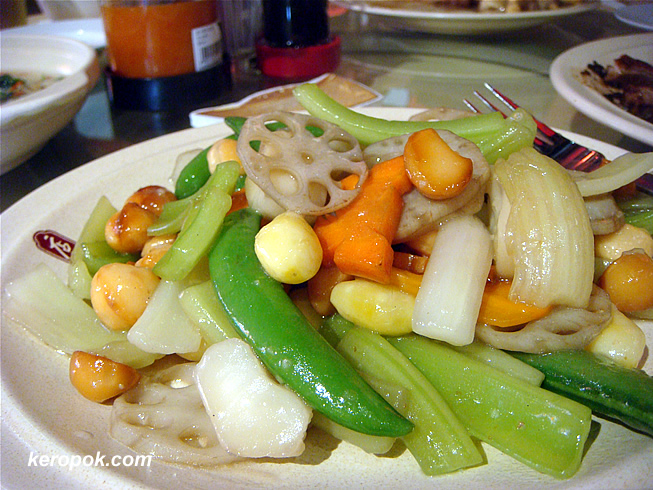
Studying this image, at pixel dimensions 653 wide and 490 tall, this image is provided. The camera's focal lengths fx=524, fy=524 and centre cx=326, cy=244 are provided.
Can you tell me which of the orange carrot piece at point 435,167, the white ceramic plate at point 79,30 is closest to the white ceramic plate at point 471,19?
the white ceramic plate at point 79,30

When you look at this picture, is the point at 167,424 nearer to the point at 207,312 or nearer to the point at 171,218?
the point at 207,312

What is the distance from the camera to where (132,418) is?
91cm

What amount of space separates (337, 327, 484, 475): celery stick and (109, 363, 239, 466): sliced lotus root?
0.27m

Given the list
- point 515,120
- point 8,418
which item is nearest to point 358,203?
point 515,120

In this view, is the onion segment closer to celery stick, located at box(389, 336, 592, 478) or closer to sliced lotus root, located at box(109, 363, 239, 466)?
celery stick, located at box(389, 336, 592, 478)

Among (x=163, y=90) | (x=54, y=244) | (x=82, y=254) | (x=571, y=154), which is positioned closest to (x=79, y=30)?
(x=163, y=90)

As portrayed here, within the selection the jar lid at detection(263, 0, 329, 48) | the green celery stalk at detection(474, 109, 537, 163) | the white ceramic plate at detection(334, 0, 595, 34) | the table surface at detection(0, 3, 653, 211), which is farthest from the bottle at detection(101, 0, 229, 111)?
the green celery stalk at detection(474, 109, 537, 163)

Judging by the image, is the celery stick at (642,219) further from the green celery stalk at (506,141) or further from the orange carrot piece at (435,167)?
the orange carrot piece at (435,167)

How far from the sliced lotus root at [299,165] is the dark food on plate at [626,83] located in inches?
49.8

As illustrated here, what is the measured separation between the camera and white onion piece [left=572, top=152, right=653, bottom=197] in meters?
1.01

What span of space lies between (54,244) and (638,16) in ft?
10.6

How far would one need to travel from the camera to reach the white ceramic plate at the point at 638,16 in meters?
2.79

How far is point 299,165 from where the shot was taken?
3.30 feet

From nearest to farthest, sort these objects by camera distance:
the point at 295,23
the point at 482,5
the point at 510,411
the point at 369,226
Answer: the point at 510,411
the point at 369,226
the point at 295,23
the point at 482,5
